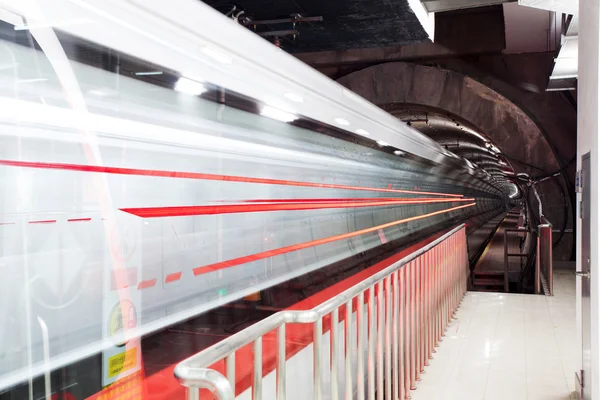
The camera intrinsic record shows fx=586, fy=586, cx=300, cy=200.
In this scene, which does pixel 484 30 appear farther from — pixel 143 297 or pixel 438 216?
pixel 143 297

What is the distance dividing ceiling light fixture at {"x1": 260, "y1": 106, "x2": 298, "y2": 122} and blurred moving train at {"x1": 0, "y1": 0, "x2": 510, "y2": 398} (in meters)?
0.01

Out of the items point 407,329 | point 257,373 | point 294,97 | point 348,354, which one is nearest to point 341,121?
point 294,97

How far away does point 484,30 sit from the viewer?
13.2 meters

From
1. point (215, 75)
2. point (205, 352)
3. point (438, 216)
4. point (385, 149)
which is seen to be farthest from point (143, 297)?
point (438, 216)

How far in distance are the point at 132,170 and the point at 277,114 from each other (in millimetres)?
1471

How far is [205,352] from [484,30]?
13045 millimetres

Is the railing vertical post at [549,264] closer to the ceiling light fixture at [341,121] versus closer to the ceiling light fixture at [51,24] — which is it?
the ceiling light fixture at [341,121]

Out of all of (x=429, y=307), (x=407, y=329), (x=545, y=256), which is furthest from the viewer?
(x=545, y=256)

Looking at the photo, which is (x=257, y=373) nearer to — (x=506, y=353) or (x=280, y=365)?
(x=280, y=365)

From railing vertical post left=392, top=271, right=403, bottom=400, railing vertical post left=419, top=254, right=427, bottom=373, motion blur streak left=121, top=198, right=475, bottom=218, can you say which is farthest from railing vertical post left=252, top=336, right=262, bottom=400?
railing vertical post left=419, top=254, right=427, bottom=373

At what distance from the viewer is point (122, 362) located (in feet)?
6.47

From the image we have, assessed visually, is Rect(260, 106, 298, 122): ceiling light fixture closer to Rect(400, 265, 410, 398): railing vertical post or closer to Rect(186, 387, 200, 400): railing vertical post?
Rect(400, 265, 410, 398): railing vertical post

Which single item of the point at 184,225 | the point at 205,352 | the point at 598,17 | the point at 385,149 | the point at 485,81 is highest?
the point at 485,81

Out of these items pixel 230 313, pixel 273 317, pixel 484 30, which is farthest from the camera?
pixel 484 30
